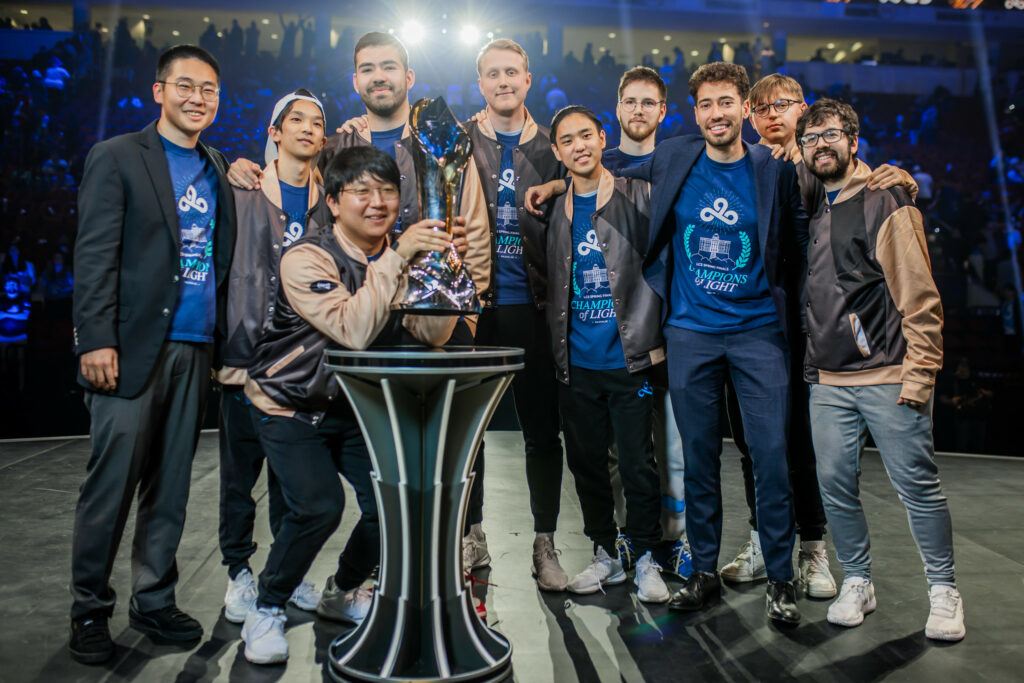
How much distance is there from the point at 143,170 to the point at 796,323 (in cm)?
206

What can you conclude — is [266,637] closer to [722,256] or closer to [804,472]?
[722,256]

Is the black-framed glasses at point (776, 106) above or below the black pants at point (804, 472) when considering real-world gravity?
above

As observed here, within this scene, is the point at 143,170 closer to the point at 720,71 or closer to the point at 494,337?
the point at 494,337

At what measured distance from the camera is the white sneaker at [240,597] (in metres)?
2.30

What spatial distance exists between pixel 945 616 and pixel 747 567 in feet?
2.12

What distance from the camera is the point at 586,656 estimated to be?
2062mm

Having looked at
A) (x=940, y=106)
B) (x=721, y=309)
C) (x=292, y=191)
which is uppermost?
(x=940, y=106)

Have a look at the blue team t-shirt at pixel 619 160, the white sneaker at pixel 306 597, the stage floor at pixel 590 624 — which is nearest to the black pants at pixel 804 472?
the stage floor at pixel 590 624

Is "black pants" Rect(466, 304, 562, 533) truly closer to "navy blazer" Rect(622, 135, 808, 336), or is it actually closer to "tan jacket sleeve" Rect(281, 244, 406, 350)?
"navy blazer" Rect(622, 135, 808, 336)

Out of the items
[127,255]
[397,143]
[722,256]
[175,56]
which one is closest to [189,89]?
[175,56]

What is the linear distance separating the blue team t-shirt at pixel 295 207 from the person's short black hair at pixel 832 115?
1.57 metres

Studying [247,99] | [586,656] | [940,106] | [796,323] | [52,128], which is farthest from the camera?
[940,106]

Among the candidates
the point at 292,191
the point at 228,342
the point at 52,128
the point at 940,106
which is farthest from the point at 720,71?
the point at 940,106

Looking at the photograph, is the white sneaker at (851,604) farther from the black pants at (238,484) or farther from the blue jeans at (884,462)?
the black pants at (238,484)
